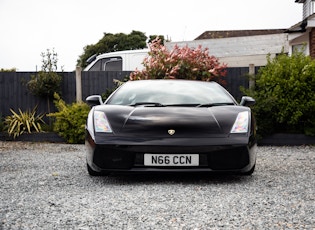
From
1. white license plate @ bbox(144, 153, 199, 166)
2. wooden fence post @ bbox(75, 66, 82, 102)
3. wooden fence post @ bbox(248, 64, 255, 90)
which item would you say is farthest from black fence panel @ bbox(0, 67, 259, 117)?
white license plate @ bbox(144, 153, 199, 166)

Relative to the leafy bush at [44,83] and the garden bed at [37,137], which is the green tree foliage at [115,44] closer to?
the leafy bush at [44,83]

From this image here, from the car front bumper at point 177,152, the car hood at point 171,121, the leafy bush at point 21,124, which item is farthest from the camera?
the leafy bush at point 21,124

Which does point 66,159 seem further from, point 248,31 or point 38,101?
point 248,31

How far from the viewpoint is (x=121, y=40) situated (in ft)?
177

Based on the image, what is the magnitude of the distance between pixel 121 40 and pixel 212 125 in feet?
158

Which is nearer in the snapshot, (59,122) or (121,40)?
(59,122)

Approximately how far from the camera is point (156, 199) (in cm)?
518

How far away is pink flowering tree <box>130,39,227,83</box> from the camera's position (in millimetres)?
13766

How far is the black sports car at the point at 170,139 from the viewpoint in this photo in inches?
240

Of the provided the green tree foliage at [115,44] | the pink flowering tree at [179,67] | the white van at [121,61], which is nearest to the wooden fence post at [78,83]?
the pink flowering tree at [179,67]

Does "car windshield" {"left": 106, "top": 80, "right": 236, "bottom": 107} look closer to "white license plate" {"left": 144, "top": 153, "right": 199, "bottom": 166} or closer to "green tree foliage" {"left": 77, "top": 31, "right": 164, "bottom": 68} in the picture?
"white license plate" {"left": 144, "top": 153, "right": 199, "bottom": 166}

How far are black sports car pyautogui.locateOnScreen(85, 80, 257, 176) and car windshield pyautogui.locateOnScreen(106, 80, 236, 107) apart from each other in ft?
0.88

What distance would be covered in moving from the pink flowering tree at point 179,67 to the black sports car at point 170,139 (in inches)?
276

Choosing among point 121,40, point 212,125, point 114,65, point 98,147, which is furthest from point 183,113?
point 121,40
